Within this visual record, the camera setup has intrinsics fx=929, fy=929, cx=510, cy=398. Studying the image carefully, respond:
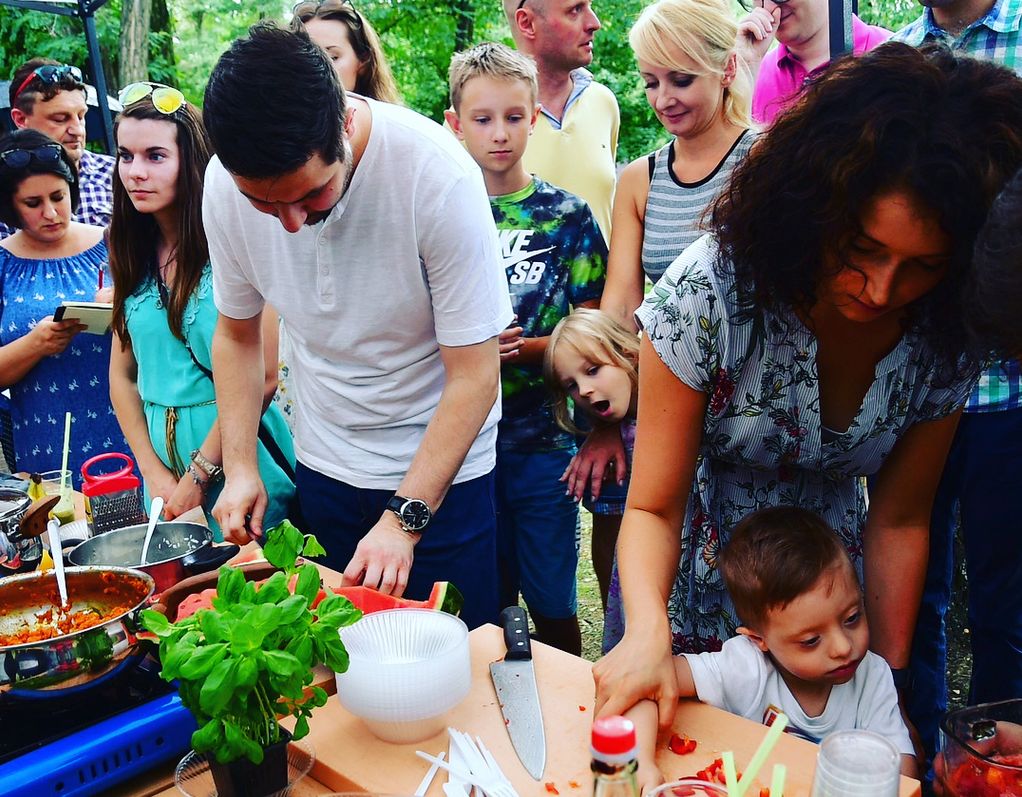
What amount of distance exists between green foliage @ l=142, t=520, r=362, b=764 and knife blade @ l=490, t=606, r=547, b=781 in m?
0.28

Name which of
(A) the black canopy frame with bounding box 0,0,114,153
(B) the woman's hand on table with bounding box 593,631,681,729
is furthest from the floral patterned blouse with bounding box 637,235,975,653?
(A) the black canopy frame with bounding box 0,0,114,153

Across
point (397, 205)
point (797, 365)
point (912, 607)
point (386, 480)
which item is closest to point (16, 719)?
point (386, 480)

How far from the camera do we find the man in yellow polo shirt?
3150 millimetres

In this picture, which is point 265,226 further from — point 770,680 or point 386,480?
point 770,680

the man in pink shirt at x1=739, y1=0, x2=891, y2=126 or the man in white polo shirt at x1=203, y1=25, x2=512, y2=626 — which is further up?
the man in pink shirt at x1=739, y1=0, x2=891, y2=126

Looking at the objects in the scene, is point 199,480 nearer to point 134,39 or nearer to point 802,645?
point 802,645

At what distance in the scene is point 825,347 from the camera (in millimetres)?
1500

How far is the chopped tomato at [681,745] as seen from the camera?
1.27m

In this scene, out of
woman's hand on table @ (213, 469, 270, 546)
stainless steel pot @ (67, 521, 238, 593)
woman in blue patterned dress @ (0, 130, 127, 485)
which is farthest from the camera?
woman in blue patterned dress @ (0, 130, 127, 485)

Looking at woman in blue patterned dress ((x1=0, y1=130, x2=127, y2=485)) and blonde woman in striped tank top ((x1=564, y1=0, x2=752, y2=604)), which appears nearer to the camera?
blonde woman in striped tank top ((x1=564, y1=0, x2=752, y2=604))

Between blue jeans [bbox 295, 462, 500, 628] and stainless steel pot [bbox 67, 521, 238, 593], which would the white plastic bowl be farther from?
blue jeans [bbox 295, 462, 500, 628]

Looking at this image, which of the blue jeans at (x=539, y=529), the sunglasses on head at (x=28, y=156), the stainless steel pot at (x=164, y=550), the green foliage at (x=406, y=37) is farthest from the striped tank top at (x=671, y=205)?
the green foliage at (x=406, y=37)

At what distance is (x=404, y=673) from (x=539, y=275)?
1.67 meters

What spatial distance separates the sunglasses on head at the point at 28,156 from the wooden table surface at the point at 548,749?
95.1 inches
